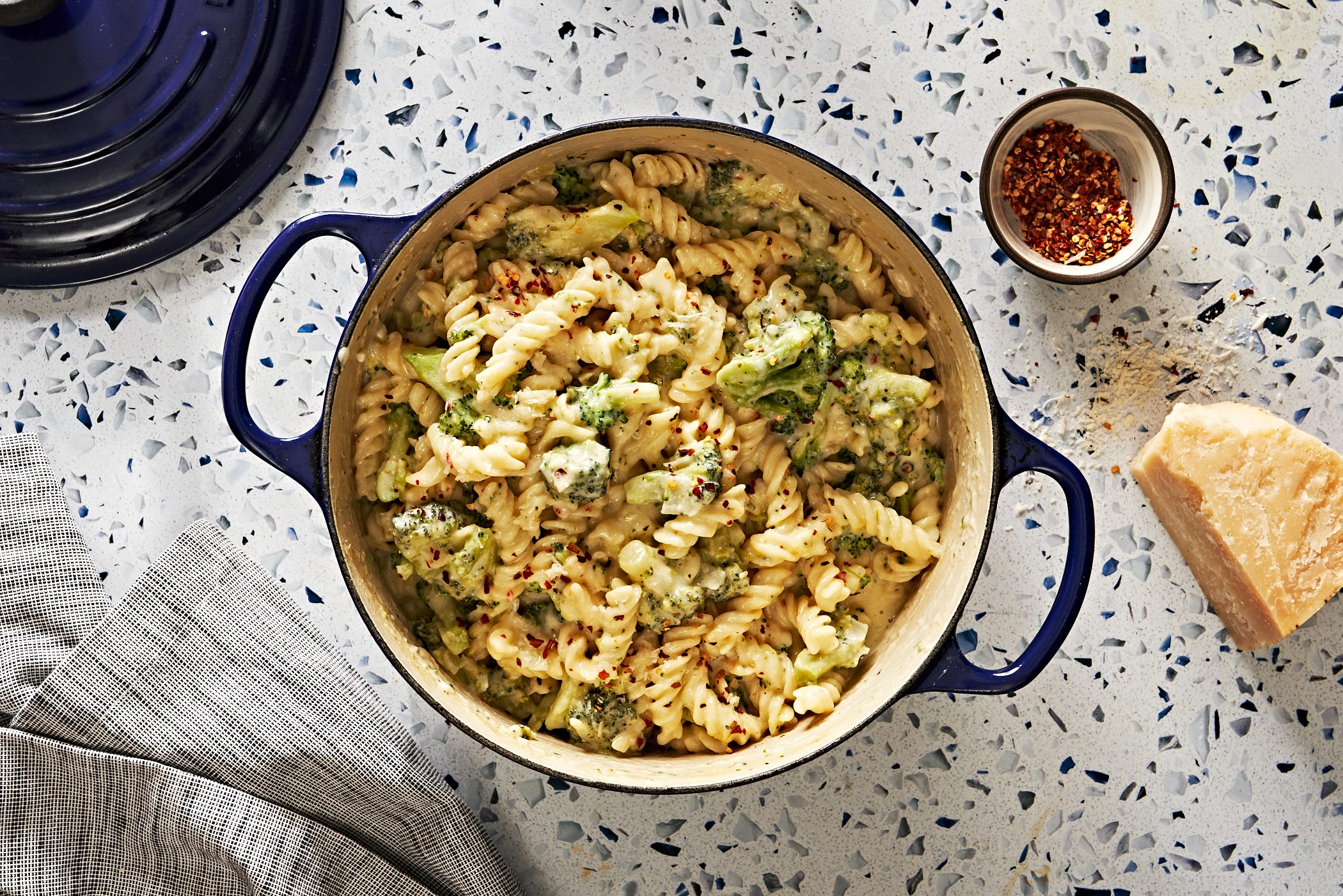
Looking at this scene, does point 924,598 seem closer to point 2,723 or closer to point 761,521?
Answer: point 761,521

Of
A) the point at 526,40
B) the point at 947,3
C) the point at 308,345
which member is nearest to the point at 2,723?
the point at 308,345

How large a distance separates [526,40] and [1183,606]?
2158mm

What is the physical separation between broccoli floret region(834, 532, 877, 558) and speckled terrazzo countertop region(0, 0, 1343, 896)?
0.43 metres

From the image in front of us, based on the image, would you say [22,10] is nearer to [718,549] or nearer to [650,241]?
[650,241]

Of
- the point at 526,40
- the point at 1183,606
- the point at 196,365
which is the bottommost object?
the point at 1183,606

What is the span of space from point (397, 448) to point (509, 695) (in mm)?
602

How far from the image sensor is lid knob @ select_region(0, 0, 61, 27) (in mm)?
2422

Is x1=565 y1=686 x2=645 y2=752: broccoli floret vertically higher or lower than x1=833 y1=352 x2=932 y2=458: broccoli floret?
lower

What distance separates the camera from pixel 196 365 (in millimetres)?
2590

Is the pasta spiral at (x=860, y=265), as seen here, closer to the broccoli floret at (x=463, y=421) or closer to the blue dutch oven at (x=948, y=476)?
the blue dutch oven at (x=948, y=476)

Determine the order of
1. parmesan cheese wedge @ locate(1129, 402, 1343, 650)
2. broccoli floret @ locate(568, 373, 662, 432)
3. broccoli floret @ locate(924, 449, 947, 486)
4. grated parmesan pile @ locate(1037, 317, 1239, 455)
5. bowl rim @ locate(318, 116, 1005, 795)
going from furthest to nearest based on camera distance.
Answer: grated parmesan pile @ locate(1037, 317, 1239, 455), parmesan cheese wedge @ locate(1129, 402, 1343, 650), broccoli floret @ locate(924, 449, 947, 486), broccoli floret @ locate(568, 373, 662, 432), bowl rim @ locate(318, 116, 1005, 795)

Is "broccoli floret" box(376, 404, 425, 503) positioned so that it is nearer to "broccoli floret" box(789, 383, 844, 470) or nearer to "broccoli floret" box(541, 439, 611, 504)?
"broccoli floret" box(541, 439, 611, 504)

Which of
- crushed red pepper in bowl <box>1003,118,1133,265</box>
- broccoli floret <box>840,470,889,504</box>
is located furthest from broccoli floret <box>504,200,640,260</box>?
crushed red pepper in bowl <box>1003,118,1133,265</box>

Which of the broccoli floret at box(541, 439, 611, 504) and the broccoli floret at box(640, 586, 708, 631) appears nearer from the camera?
the broccoli floret at box(541, 439, 611, 504)
